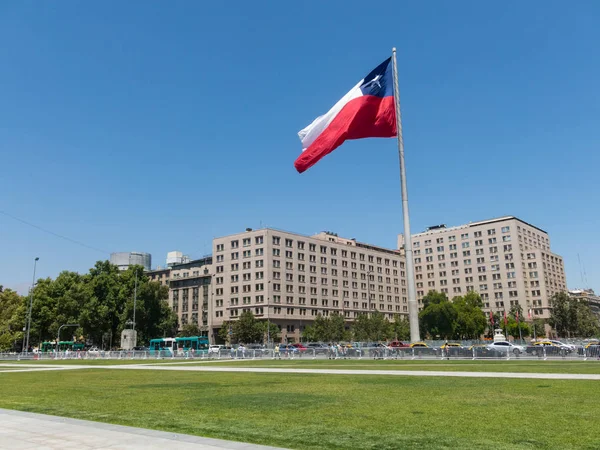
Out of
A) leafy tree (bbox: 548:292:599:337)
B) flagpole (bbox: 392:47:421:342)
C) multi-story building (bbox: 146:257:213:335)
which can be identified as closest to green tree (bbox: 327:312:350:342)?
multi-story building (bbox: 146:257:213:335)

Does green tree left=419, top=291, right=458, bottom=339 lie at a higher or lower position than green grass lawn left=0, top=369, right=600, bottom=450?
higher

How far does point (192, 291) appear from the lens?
13450 centimetres

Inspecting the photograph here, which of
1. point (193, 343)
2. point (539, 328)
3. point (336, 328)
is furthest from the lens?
point (539, 328)

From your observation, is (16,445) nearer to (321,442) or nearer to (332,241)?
(321,442)

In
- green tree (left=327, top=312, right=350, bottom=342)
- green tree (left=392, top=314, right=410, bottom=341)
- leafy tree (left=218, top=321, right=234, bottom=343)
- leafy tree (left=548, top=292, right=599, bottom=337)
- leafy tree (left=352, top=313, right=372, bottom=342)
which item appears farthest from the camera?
green tree (left=392, top=314, right=410, bottom=341)

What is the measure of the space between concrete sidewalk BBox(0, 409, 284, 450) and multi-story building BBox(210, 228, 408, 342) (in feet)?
325

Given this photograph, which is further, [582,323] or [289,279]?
[582,323]

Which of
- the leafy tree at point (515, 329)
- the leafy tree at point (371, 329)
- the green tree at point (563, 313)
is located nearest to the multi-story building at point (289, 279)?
the leafy tree at point (371, 329)

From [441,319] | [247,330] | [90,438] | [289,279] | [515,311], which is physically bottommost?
[90,438]

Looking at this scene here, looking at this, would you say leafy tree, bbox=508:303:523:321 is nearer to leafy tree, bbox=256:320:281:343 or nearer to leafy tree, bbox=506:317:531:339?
leafy tree, bbox=506:317:531:339

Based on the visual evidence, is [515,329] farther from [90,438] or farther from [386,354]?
[90,438]

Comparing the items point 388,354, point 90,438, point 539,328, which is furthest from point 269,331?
point 90,438

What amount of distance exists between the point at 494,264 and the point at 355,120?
470ft

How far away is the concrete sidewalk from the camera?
7.38 meters
